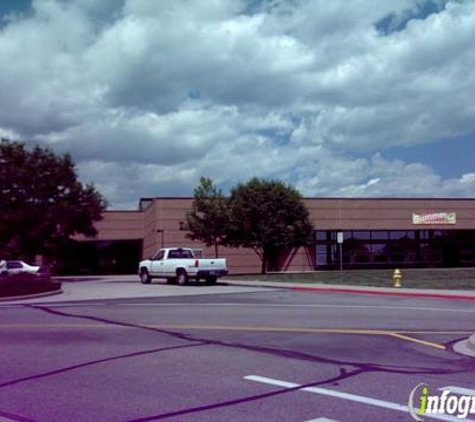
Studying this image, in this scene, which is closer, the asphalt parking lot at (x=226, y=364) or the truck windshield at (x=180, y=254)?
the asphalt parking lot at (x=226, y=364)

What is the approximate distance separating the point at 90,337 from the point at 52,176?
30915 millimetres

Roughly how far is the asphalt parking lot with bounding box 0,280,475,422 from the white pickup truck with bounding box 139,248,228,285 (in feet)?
Result: 50.0

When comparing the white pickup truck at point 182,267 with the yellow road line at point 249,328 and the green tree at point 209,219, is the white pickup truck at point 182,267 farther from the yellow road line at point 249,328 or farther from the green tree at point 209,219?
the yellow road line at point 249,328

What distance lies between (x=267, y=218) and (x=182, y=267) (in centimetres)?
1295

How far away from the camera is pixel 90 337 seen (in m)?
12.5

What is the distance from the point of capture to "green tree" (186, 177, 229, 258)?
4531cm

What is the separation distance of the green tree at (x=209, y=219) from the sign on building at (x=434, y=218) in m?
20.3

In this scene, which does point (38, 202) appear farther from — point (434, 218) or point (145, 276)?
point (434, 218)

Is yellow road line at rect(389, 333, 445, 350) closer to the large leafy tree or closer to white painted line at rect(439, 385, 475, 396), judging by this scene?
white painted line at rect(439, 385, 475, 396)

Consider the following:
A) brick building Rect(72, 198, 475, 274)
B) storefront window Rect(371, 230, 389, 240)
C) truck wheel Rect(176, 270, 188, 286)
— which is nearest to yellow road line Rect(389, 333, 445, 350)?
truck wheel Rect(176, 270, 188, 286)

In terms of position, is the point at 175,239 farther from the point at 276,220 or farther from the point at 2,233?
the point at 2,233

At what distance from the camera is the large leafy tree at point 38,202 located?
40.6 m

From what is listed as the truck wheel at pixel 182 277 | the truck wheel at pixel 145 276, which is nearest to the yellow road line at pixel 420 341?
the truck wheel at pixel 182 277

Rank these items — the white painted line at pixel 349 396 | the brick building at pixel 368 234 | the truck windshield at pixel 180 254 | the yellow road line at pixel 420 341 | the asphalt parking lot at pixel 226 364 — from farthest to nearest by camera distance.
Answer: the brick building at pixel 368 234 → the truck windshield at pixel 180 254 → the yellow road line at pixel 420 341 → the asphalt parking lot at pixel 226 364 → the white painted line at pixel 349 396
